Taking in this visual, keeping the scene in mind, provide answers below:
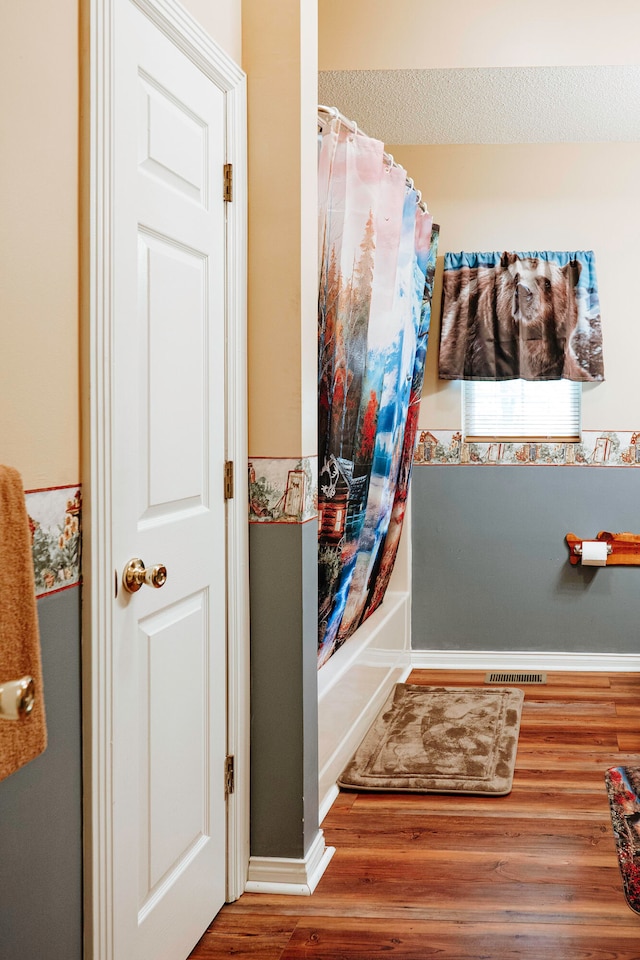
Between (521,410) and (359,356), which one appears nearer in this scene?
(359,356)

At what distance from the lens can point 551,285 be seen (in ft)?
14.3

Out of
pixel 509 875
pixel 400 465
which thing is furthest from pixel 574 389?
pixel 509 875

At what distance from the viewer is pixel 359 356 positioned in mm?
2863

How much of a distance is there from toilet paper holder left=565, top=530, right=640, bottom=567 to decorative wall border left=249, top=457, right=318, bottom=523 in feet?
8.12

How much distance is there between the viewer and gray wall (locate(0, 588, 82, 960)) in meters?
1.32

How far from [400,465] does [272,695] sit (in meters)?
1.61

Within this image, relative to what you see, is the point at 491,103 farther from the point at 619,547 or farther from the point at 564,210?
the point at 619,547

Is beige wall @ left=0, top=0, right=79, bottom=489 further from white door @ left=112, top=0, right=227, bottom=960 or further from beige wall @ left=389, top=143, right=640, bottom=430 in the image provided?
beige wall @ left=389, top=143, right=640, bottom=430

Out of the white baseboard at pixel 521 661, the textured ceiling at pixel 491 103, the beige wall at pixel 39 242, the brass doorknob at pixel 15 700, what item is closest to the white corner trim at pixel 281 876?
the beige wall at pixel 39 242

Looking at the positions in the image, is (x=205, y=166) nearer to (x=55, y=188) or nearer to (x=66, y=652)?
(x=55, y=188)

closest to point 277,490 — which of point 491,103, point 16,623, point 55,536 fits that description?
point 55,536

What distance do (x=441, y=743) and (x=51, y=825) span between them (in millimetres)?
2165

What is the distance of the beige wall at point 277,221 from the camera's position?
2279 millimetres

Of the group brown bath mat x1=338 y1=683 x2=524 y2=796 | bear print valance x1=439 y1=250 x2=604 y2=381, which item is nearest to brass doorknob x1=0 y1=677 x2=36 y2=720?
brown bath mat x1=338 y1=683 x2=524 y2=796
